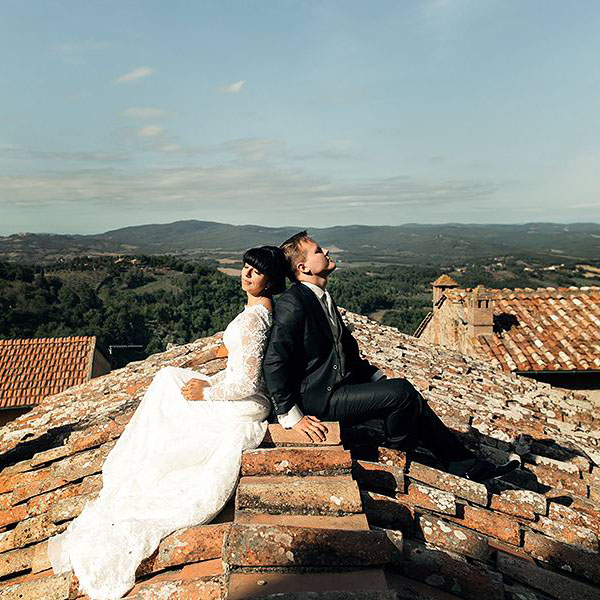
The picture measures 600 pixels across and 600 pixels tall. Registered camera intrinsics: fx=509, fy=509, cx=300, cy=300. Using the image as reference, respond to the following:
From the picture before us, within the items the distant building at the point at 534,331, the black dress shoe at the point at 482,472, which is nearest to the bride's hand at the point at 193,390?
the black dress shoe at the point at 482,472

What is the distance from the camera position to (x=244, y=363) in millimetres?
3211

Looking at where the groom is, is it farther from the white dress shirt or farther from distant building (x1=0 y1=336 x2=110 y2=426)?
distant building (x1=0 y1=336 x2=110 y2=426)

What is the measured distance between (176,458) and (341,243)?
155 metres

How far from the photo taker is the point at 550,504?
340 cm

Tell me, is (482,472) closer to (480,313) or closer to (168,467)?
(168,467)

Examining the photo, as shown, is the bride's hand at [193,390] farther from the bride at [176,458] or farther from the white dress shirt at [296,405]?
the white dress shirt at [296,405]

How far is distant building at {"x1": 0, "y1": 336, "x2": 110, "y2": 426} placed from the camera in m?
15.3

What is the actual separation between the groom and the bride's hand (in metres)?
0.47

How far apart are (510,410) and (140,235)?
185 metres

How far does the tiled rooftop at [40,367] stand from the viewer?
15.3m

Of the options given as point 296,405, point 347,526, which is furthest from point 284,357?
point 347,526

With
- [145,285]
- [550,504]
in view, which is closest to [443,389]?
[550,504]

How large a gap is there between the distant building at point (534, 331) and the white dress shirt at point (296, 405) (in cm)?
799

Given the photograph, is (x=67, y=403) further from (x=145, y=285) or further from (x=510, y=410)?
(x=145, y=285)
